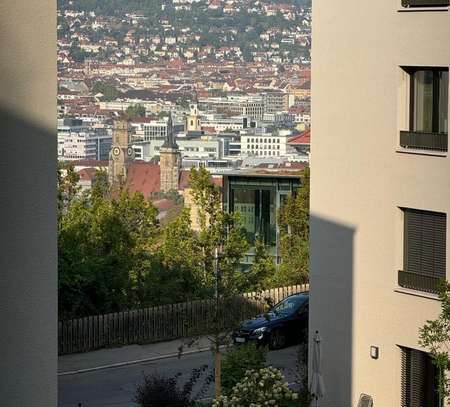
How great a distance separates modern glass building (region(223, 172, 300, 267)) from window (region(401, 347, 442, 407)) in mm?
15263

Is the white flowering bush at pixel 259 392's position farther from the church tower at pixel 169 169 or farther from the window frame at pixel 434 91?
the church tower at pixel 169 169

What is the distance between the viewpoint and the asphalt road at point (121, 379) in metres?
17.6

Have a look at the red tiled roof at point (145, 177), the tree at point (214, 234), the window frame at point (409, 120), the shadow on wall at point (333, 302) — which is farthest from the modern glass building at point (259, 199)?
the red tiled roof at point (145, 177)

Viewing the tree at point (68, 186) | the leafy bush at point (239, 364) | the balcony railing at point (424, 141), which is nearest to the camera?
the balcony railing at point (424, 141)

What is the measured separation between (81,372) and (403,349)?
25.0 feet

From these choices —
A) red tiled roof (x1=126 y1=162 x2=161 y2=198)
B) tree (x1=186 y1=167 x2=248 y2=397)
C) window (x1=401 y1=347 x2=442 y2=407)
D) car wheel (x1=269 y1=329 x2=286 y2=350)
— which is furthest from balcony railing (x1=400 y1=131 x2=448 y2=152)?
red tiled roof (x1=126 y1=162 x2=161 y2=198)

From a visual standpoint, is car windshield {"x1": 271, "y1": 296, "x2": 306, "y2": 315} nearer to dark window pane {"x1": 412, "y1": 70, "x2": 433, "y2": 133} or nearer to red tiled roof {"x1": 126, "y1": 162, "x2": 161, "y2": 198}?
dark window pane {"x1": 412, "y1": 70, "x2": 433, "y2": 133}

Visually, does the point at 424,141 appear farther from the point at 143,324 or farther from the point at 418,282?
the point at 143,324

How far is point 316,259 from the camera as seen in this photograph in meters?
14.4

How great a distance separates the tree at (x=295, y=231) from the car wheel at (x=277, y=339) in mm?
5021

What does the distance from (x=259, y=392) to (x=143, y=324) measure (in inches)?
361

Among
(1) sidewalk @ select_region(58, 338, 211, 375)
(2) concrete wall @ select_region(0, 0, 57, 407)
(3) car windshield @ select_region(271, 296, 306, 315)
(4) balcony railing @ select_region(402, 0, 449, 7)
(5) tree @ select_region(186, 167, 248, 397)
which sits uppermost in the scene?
(4) balcony railing @ select_region(402, 0, 449, 7)

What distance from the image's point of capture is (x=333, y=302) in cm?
1416

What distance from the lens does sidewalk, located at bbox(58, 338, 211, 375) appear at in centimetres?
1994
